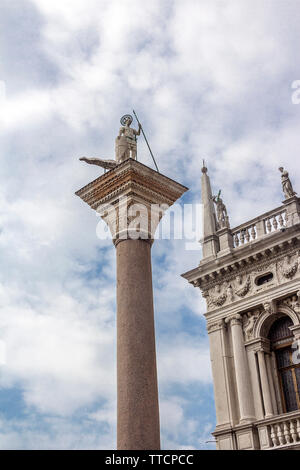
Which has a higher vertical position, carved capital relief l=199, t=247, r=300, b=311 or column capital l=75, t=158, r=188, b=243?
carved capital relief l=199, t=247, r=300, b=311

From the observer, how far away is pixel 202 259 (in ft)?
69.0

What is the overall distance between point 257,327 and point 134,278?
28.6ft

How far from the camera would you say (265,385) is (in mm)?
18250

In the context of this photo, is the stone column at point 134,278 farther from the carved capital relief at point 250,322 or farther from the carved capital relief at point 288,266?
the carved capital relief at point 250,322

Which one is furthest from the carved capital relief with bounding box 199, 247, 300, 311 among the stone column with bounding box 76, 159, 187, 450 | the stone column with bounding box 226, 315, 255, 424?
the stone column with bounding box 76, 159, 187, 450

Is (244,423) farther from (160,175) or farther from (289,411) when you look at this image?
(160,175)

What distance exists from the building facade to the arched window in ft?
0.09

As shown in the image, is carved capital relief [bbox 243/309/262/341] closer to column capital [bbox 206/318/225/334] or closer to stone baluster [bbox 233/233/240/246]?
column capital [bbox 206/318/225/334]

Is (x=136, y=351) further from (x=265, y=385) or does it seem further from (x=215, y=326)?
(x=215, y=326)

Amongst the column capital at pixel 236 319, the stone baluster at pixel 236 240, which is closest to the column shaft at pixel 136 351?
the column capital at pixel 236 319

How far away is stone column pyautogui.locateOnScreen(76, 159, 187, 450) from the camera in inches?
396

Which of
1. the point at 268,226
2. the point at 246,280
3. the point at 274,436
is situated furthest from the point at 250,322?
the point at 274,436
